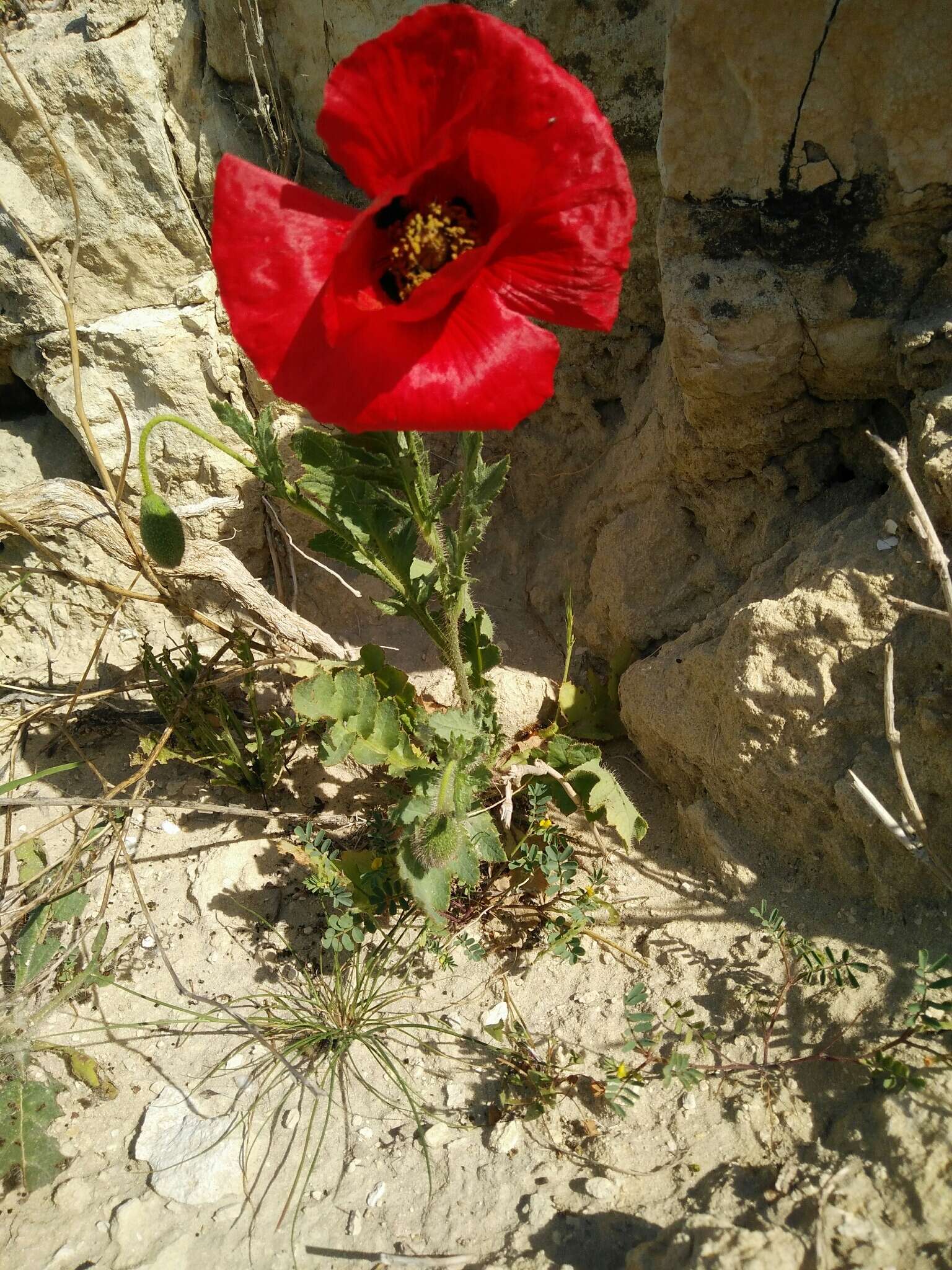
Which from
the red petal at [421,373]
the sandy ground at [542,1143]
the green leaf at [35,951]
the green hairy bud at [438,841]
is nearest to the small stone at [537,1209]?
the sandy ground at [542,1143]

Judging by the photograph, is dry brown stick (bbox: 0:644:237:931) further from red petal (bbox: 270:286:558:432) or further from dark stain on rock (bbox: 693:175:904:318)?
dark stain on rock (bbox: 693:175:904:318)

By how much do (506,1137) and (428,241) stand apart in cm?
163

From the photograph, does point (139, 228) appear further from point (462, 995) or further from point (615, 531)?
point (462, 995)

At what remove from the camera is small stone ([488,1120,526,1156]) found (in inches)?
66.2

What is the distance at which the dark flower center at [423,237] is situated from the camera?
1.42 meters

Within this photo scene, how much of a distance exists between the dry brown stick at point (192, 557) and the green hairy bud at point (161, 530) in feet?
0.94

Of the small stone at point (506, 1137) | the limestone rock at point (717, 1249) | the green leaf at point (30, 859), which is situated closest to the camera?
the limestone rock at point (717, 1249)

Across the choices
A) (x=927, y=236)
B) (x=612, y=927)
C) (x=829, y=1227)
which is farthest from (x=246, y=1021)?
(x=927, y=236)

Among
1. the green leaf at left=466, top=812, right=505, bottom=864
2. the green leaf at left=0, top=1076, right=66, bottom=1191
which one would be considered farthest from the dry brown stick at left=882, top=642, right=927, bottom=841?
the green leaf at left=0, top=1076, right=66, bottom=1191

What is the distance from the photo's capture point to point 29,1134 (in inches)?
67.8

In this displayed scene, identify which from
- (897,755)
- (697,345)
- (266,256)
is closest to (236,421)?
(266,256)

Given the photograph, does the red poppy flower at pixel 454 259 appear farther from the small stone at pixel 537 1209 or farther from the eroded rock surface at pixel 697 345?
the small stone at pixel 537 1209

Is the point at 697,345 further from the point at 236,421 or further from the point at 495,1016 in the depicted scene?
the point at 495,1016

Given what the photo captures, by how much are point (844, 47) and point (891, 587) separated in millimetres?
1048
